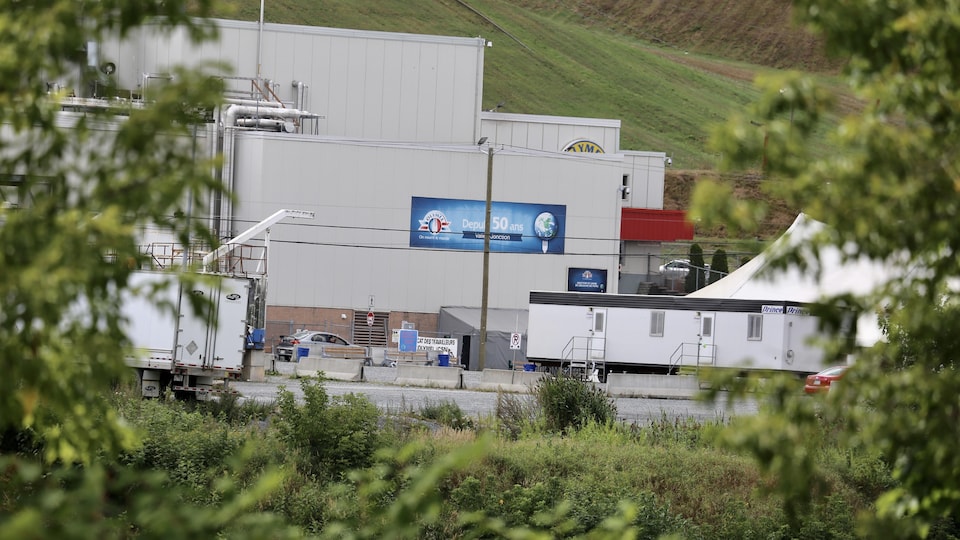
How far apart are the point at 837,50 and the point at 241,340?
21817mm

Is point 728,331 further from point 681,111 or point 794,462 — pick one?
point 681,111

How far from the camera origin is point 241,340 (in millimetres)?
26203

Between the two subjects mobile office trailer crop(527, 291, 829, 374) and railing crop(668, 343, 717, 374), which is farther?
railing crop(668, 343, 717, 374)

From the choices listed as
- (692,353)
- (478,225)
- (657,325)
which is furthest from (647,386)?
(478,225)

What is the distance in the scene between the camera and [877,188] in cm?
500

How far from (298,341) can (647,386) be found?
17.2m

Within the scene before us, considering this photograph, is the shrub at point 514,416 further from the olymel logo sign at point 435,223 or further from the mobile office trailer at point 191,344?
the olymel logo sign at point 435,223

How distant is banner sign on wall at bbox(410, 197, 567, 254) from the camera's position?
183 ft

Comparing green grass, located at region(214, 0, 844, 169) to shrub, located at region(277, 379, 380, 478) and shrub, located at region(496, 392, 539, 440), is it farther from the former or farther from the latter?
shrub, located at region(277, 379, 380, 478)

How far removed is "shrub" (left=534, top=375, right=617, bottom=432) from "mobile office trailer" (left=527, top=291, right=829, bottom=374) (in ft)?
55.9

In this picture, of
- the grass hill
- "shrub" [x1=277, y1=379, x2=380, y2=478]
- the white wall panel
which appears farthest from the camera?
the grass hill

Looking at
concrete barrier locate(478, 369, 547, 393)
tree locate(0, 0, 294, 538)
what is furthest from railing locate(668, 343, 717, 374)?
tree locate(0, 0, 294, 538)

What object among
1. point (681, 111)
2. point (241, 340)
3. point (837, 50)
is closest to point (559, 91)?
point (681, 111)

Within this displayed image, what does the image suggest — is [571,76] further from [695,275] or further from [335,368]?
[335,368]
